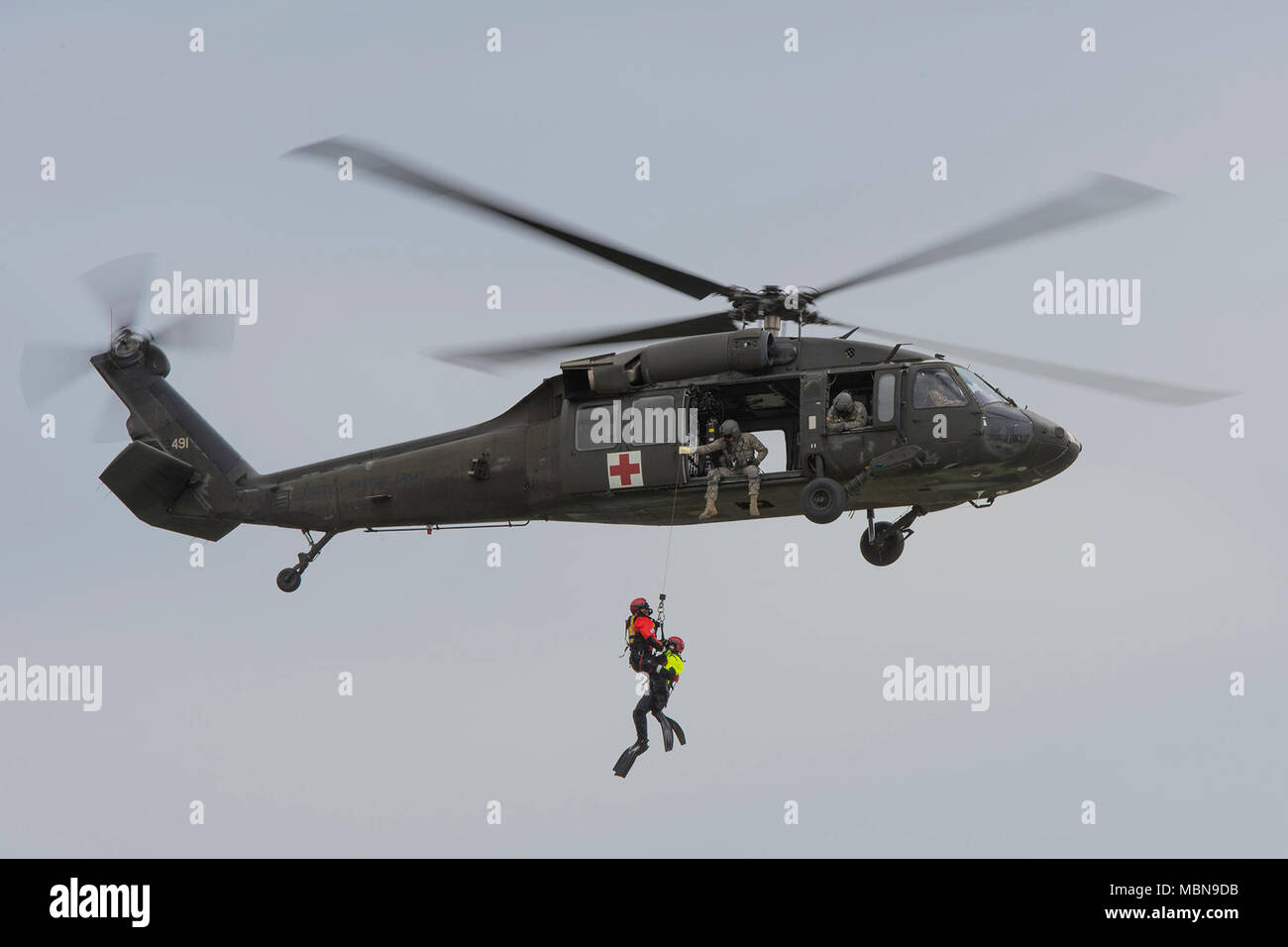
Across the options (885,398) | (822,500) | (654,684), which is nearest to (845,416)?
(885,398)

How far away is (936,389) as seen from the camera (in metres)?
23.4

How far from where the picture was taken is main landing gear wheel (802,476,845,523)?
75.8ft

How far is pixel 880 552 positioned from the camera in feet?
81.8

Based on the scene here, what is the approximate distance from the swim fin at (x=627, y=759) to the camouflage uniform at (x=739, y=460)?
367 cm

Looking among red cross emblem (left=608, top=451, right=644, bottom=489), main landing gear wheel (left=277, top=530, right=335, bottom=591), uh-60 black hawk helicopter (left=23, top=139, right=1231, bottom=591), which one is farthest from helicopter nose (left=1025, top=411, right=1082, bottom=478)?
main landing gear wheel (left=277, top=530, right=335, bottom=591)

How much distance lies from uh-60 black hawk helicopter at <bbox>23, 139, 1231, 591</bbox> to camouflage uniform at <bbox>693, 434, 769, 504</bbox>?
176 millimetres

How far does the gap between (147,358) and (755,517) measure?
38.3ft

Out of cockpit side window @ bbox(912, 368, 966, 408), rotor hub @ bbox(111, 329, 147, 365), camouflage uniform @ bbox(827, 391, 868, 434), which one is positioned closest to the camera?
cockpit side window @ bbox(912, 368, 966, 408)

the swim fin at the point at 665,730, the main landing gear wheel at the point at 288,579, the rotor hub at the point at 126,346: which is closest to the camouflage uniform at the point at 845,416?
the swim fin at the point at 665,730

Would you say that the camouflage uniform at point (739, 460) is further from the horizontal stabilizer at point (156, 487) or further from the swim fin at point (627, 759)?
the horizontal stabilizer at point (156, 487)

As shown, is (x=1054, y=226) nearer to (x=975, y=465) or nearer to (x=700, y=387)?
(x=975, y=465)

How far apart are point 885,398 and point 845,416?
0.57m

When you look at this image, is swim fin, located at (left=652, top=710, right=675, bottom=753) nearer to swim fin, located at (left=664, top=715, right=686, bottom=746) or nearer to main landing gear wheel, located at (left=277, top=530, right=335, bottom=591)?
swim fin, located at (left=664, top=715, right=686, bottom=746)

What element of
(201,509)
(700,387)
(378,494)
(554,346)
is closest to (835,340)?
(700,387)
